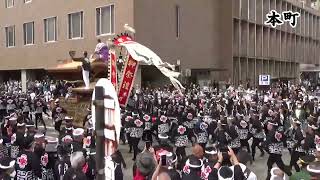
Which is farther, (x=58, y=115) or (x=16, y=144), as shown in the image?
(x=58, y=115)

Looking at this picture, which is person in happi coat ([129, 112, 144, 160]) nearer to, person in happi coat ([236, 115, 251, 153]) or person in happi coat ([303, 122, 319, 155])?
person in happi coat ([236, 115, 251, 153])

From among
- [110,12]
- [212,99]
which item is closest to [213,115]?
[212,99]

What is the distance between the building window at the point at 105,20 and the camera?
113 feet

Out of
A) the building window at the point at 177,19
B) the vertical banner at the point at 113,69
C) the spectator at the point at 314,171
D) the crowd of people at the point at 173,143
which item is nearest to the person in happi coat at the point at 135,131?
the crowd of people at the point at 173,143

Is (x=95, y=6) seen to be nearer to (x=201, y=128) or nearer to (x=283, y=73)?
(x=201, y=128)

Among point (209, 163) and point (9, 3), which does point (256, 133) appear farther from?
point (9, 3)

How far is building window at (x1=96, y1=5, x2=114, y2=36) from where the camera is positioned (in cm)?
3450

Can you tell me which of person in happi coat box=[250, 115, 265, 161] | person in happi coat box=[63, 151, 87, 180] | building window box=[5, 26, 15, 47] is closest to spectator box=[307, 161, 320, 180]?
person in happi coat box=[63, 151, 87, 180]

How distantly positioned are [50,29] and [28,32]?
12.6 ft

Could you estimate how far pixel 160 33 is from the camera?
1389 inches

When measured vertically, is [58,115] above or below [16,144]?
above

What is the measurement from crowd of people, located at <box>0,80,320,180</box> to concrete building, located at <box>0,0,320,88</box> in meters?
7.67

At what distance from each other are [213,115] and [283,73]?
1575 inches

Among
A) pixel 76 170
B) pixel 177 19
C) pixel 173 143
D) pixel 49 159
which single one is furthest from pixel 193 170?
pixel 177 19
